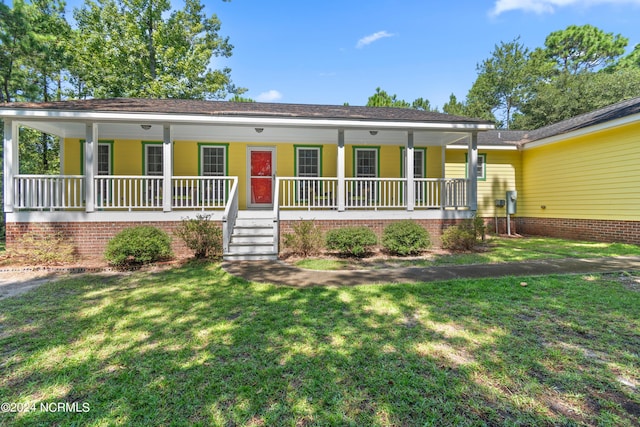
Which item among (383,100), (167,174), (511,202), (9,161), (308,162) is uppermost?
(383,100)

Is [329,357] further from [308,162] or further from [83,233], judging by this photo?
[308,162]

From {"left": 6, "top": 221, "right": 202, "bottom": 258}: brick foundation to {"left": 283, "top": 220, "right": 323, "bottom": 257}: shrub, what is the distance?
109 inches

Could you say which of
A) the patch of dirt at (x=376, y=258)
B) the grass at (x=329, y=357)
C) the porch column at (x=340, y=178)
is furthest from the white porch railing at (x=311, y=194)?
the grass at (x=329, y=357)

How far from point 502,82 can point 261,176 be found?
3356 cm

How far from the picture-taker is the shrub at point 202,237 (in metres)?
7.80

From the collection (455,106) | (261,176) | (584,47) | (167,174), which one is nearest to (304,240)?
(167,174)

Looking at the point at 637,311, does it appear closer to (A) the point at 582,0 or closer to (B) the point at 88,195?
(B) the point at 88,195

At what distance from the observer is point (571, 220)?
455 inches

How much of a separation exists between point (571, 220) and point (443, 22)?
38.1 feet

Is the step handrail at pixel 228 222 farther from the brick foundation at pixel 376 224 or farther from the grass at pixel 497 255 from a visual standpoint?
the grass at pixel 497 255

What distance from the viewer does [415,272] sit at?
20.4 ft

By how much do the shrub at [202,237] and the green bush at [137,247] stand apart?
49 cm

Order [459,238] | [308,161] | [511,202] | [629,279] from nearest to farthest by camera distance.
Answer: [629,279] → [459,238] → [308,161] → [511,202]

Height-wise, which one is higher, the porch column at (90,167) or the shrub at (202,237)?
the porch column at (90,167)
